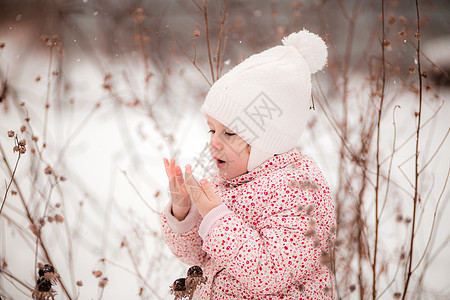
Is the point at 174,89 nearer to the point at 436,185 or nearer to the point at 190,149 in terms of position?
the point at 190,149

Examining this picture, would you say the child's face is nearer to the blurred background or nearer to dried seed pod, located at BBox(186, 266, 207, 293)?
dried seed pod, located at BBox(186, 266, 207, 293)

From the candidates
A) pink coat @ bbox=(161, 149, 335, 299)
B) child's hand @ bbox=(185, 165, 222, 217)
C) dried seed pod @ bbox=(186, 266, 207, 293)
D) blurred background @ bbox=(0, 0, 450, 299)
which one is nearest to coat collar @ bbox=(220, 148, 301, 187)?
Result: pink coat @ bbox=(161, 149, 335, 299)

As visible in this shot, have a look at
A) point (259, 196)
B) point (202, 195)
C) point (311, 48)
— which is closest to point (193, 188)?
point (202, 195)

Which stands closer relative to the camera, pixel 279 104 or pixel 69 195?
pixel 279 104

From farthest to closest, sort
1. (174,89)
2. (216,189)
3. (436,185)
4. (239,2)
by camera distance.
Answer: (436,185) < (174,89) < (239,2) < (216,189)

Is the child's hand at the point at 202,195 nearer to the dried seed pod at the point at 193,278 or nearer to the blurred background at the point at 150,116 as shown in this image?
the dried seed pod at the point at 193,278

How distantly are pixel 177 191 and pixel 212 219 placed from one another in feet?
0.31

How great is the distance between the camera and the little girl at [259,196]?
675 millimetres

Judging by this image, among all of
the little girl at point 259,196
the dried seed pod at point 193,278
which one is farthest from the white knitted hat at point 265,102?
the dried seed pod at point 193,278

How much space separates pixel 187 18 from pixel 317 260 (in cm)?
105

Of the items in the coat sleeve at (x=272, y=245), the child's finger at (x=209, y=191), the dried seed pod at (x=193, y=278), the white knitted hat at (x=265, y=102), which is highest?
the white knitted hat at (x=265, y=102)

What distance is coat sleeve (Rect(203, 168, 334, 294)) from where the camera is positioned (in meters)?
0.67

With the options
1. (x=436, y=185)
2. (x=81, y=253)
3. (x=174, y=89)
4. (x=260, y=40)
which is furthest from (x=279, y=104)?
(x=436, y=185)

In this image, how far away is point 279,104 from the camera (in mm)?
782
